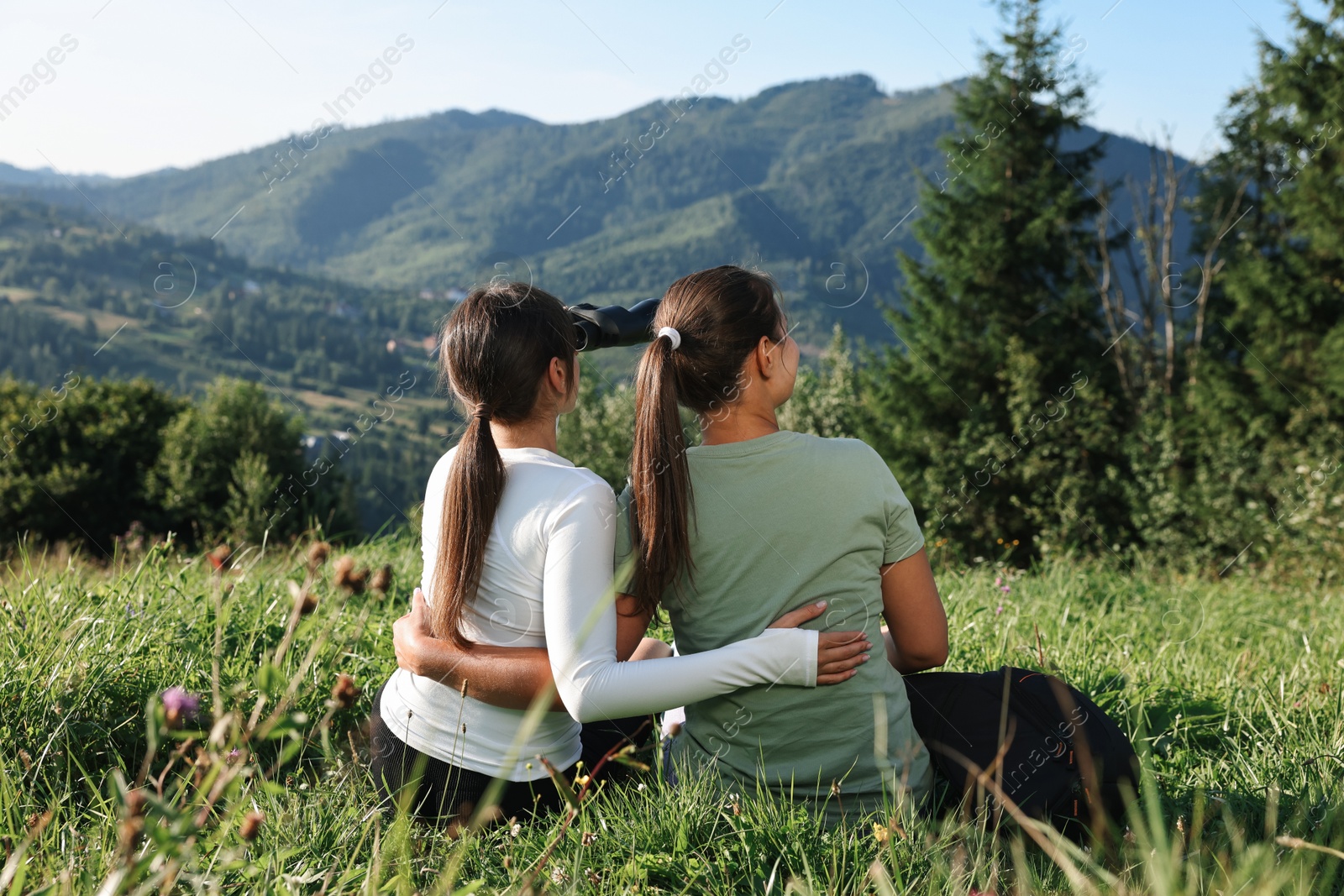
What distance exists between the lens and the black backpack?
1.84 m

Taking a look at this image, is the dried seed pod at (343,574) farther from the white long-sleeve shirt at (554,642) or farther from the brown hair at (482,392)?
the brown hair at (482,392)

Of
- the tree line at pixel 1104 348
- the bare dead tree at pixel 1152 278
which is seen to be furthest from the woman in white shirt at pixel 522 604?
the bare dead tree at pixel 1152 278

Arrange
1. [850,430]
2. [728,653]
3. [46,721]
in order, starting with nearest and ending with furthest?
1. [728,653]
2. [46,721]
3. [850,430]

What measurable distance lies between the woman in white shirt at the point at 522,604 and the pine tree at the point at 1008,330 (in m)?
15.3

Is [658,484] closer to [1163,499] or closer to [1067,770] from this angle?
[1067,770]

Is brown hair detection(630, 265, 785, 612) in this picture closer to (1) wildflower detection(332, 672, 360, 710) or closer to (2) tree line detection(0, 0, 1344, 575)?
(1) wildflower detection(332, 672, 360, 710)

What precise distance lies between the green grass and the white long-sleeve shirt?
17 cm

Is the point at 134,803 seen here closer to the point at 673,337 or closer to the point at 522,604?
the point at 522,604

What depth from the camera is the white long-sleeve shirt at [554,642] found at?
5.47 ft

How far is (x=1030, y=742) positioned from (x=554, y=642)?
3.27 feet

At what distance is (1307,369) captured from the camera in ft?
46.5

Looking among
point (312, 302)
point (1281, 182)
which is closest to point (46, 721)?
point (1281, 182)

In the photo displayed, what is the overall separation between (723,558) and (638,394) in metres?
0.36

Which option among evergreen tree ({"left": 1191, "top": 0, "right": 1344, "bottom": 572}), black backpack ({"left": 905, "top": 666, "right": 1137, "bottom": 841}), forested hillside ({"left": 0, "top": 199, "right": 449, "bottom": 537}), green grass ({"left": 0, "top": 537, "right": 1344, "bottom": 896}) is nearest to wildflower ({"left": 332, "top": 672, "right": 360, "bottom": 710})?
green grass ({"left": 0, "top": 537, "right": 1344, "bottom": 896})
